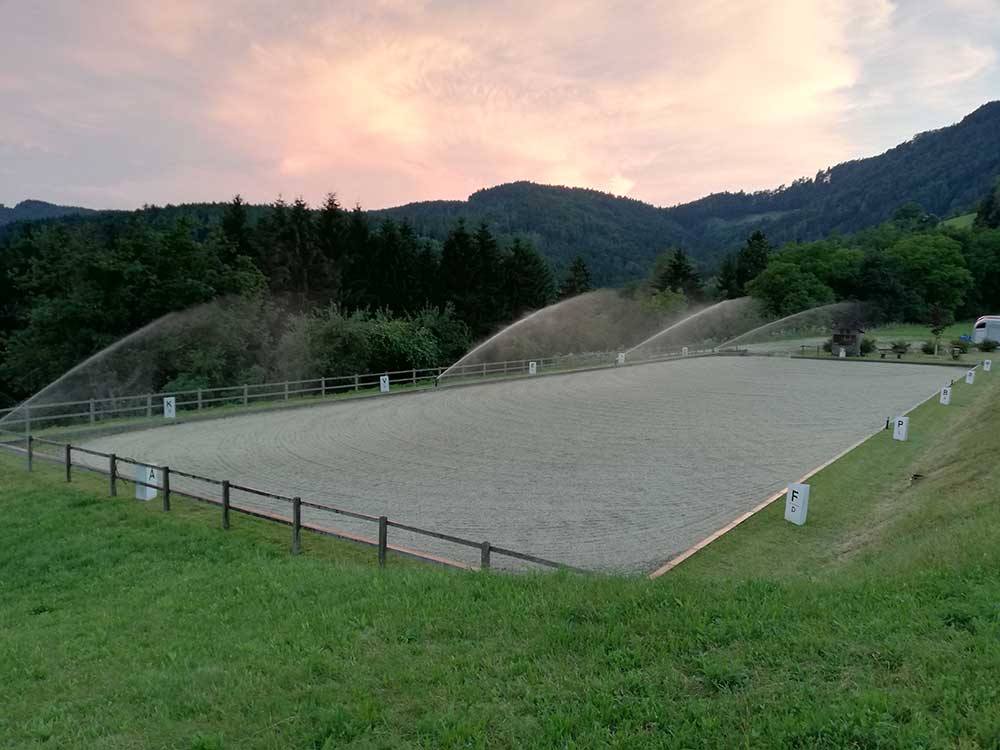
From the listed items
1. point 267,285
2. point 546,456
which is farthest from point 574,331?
point 546,456

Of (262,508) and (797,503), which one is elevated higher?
(797,503)

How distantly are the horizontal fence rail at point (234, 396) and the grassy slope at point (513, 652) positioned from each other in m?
13.5

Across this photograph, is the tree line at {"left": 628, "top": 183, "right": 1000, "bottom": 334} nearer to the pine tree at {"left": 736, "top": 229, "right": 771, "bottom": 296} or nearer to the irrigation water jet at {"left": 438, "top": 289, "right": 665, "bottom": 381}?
the pine tree at {"left": 736, "top": 229, "right": 771, "bottom": 296}

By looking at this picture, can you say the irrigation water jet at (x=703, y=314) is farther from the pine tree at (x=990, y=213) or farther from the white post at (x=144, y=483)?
the pine tree at (x=990, y=213)

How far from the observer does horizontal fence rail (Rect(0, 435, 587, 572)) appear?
835cm

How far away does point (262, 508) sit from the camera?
12312 mm

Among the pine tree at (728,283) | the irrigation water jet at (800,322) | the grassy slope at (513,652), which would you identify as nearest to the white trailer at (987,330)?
the irrigation water jet at (800,322)

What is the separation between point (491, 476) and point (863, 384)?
27585 mm

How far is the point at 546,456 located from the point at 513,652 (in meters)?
11.5

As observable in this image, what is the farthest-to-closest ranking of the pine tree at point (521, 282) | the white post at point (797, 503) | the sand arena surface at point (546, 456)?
1. the pine tree at point (521, 282)
2. the sand arena surface at point (546, 456)
3. the white post at point (797, 503)

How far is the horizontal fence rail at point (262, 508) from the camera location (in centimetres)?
835

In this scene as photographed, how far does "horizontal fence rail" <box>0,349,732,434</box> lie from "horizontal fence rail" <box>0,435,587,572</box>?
10.4 ft

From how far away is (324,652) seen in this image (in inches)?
230

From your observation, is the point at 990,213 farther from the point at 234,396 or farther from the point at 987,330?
the point at 234,396
